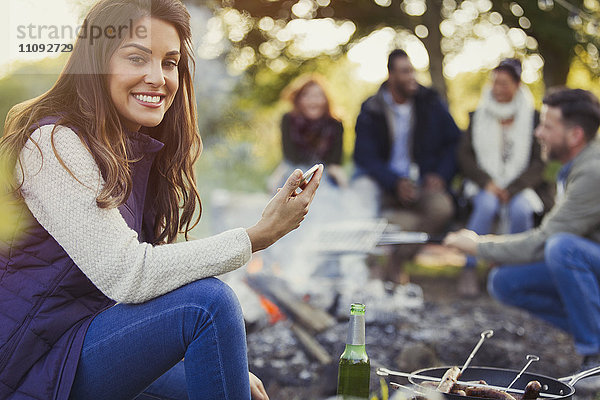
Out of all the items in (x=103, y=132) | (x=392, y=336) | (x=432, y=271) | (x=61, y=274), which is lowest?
(x=432, y=271)

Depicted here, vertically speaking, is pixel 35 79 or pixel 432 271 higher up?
pixel 35 79

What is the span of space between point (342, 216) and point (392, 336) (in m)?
1.37

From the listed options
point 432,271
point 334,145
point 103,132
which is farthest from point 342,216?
point 103,132

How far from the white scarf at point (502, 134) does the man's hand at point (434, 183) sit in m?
0.30

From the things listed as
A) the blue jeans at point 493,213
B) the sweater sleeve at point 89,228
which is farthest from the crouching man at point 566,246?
the sweater sleeve at point 89,228

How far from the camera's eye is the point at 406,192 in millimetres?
4805

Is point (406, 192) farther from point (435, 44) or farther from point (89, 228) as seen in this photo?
point (89, 228)

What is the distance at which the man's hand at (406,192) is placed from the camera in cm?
480

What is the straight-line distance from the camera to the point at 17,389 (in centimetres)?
159

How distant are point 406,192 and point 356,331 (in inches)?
123

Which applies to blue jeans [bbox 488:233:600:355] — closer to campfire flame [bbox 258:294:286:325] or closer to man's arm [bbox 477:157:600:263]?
man's arm [bbox 477:157:600:263]

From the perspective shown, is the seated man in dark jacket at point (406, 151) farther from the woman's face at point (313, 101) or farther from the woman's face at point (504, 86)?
the woman's face at point (504, 86)

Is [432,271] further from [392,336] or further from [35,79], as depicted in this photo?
[35,79]

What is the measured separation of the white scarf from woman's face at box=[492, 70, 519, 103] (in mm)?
38
